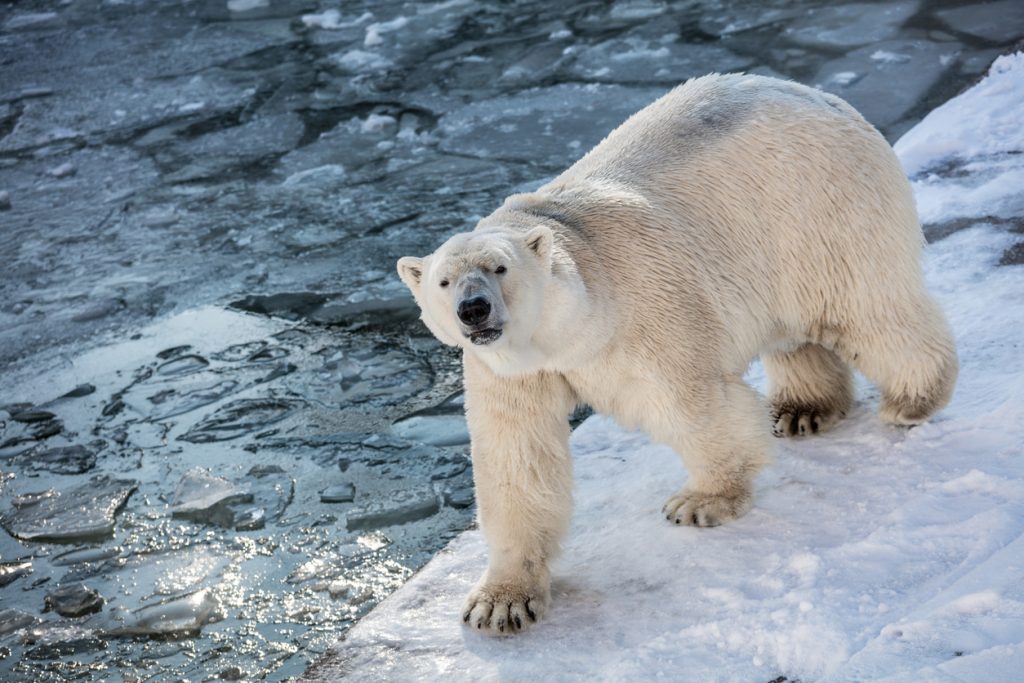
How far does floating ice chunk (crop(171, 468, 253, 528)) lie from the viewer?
367cm

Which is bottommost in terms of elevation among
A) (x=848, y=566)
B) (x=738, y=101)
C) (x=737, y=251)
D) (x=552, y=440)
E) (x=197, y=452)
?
(x=197, y=452)

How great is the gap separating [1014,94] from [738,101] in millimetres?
2581

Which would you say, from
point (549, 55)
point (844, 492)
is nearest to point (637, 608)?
point (844, 492)

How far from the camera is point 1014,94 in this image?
204 inches

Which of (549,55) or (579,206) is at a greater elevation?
(579,206)

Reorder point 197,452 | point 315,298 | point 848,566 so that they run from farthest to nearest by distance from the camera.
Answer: point 315,298 < point 197,452 < point 848,566

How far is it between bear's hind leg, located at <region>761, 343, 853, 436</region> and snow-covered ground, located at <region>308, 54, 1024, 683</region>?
2.1 inches

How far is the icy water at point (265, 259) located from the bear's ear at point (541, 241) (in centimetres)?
113

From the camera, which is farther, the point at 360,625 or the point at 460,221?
the point at 460,221

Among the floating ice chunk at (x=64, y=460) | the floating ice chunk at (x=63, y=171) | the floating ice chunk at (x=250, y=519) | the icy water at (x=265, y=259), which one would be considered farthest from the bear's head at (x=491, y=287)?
the floating ice chunk at (x=63, y=171)

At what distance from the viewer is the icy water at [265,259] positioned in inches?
132

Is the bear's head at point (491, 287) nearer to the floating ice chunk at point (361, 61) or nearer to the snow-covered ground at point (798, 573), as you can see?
the snow-covered ground at point (798, 573)

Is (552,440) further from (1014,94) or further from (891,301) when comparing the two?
(1014,94)

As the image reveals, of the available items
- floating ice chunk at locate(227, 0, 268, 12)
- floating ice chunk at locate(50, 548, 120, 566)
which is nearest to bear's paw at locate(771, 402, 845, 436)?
floating ice chunk at locate(50, 548, 120, 566)
